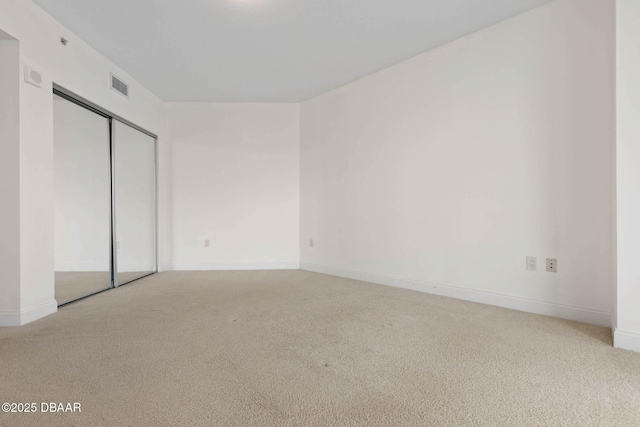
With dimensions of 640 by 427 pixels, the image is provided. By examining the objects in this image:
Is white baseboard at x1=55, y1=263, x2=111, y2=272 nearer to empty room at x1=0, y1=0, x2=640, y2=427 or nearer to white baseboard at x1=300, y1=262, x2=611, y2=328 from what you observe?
empty room at x1=0, y1=0, x2=640, y2=427

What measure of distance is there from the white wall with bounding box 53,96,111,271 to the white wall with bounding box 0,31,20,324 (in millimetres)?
451

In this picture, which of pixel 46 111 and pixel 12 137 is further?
pixel 46 111

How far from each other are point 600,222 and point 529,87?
1.24 metres

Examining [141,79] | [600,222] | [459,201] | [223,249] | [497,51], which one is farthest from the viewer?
[223,249]

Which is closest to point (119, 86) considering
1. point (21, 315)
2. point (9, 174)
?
point (9, 174)

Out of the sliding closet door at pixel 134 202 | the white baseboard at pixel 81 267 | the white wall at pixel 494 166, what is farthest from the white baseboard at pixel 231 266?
→ the white baseboard at pixel 81 267

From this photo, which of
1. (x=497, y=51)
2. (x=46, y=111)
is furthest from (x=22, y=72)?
(x=497, y=51)

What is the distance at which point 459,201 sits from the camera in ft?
10.8

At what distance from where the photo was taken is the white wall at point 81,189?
122 inches

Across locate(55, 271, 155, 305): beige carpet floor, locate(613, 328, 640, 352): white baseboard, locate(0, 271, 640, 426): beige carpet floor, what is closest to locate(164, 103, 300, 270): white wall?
locate(55, 271, 155, 305): beige carpet floor

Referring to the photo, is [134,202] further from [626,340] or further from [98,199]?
[626,340]

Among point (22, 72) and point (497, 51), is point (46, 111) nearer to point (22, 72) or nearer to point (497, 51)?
point (22, 72)

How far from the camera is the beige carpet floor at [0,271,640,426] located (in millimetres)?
1372

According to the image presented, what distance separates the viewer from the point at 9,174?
2527 mm
